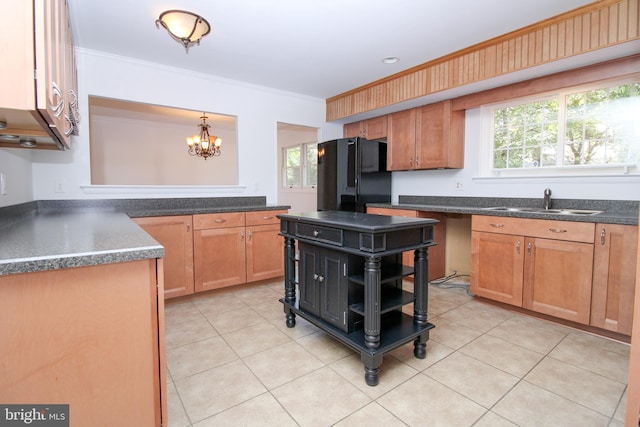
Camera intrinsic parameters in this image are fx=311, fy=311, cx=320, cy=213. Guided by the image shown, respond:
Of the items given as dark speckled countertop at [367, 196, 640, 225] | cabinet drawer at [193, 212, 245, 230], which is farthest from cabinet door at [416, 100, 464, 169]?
cabinet drawer at [193, 212, 245, 230]

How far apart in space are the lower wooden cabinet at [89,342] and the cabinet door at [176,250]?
191cm

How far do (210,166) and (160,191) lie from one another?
3.60 m

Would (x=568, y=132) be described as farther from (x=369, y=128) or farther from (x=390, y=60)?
(x=369, y=128)

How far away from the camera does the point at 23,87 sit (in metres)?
0.90

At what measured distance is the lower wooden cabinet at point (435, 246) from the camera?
3541mm

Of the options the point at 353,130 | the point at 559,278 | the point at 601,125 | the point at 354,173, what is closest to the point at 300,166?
the point at 353,130

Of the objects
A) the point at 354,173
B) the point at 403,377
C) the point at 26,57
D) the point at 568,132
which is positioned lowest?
the point at 403,377

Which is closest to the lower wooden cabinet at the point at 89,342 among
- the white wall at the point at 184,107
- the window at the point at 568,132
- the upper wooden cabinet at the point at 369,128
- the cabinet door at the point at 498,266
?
the white wall at the point at 184,107

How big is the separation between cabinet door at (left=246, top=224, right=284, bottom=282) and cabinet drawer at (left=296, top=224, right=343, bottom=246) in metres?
1.16

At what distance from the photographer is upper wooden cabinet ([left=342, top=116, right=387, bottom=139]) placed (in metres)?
4.13

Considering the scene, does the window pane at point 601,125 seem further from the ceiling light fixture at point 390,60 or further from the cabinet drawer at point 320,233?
the cabinet drawer at point 320,233

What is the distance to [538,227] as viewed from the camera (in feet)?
8.18

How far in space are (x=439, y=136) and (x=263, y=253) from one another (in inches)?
93.3

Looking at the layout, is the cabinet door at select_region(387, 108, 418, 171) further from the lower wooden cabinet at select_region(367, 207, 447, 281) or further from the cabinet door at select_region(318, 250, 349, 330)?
the cabinet door at select_region(318, 250, 349, 330)
